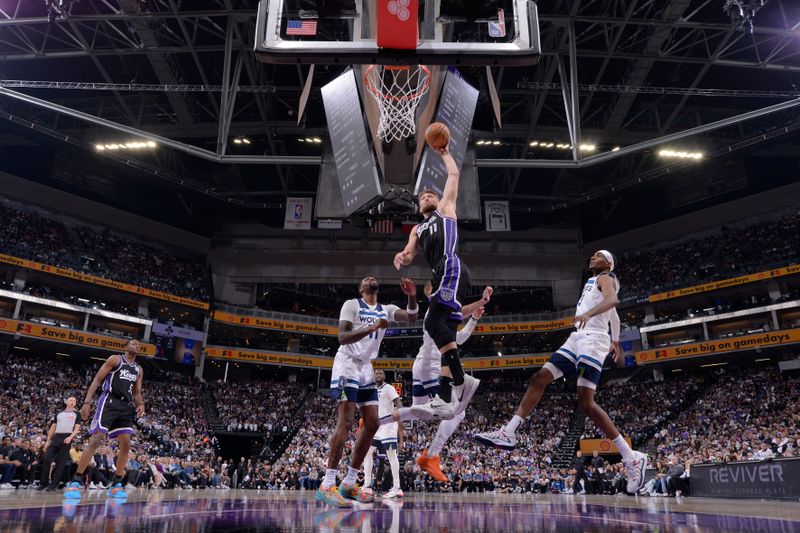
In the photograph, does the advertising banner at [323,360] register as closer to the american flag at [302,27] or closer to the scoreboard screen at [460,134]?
the scoreboard screen at [460,134]

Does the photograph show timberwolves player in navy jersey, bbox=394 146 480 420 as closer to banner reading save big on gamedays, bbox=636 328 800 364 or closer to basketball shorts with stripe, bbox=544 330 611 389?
basketball shorts with stripe, bbox=544 330 611 389

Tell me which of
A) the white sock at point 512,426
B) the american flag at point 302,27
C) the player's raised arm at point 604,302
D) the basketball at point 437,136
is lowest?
the white sock at point 512,426

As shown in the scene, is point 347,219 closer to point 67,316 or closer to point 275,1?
point 275,1

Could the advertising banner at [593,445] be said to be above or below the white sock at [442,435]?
below

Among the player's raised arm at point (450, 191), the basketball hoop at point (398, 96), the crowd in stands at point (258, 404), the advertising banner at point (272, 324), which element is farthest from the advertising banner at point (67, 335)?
the player's raised arm at point (450, 191)

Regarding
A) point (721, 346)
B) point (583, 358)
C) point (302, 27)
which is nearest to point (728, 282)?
point (721, 346)

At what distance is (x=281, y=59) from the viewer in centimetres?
605

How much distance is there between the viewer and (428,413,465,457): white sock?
19.4ft

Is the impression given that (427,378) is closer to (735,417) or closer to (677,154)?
(735,417)

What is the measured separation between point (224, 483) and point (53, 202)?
2403cm

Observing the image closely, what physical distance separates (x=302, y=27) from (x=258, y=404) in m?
29.6

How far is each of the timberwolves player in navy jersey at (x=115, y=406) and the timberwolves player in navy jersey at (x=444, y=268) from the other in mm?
4457

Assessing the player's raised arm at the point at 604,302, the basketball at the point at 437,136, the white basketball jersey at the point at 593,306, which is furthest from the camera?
the white basketball jersey at the point at 593,306

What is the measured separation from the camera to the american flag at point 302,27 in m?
7.55
